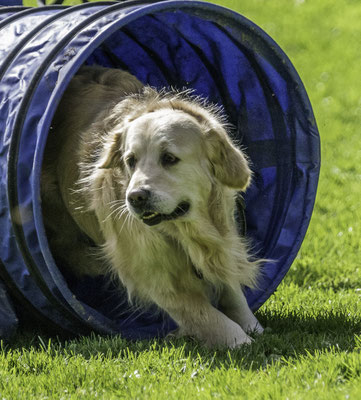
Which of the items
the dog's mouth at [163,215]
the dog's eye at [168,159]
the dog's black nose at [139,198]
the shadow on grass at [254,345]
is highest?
the dog's eye at [168,159]

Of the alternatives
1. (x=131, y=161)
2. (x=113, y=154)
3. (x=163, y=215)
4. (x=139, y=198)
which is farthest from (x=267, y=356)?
(x=113, y=154)

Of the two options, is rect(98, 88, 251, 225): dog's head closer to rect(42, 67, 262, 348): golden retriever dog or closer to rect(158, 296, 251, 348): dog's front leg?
rect(42, 67, 262, 348): golden retriever dog

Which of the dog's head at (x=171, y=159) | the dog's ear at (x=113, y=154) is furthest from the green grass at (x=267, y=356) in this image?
the dog's ear at (x=113, y=154)

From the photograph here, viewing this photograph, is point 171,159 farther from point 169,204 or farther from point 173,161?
point 169,204

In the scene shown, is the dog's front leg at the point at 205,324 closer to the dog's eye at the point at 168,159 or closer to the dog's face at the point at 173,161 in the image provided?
the dog's face at the point at 173,161

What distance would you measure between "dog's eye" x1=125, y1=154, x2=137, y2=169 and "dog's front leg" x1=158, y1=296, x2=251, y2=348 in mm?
799

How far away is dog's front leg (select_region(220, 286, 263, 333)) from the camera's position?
464 cm

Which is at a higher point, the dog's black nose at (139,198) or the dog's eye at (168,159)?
the dog's eye at (168,159)

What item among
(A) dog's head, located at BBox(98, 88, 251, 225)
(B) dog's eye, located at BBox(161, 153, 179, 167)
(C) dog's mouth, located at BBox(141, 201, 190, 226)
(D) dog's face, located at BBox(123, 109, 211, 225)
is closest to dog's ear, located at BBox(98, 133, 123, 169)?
(A) dog's head, located at BBox(98, 88, 251, 225)

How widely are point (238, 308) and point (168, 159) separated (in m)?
1.12

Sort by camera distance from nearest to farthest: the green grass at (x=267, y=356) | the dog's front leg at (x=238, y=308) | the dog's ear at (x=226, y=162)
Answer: the green grass at (x=267, y=356), the dog's ear at (x=226, y=162), the dog's front leg at (x=238, y=308)

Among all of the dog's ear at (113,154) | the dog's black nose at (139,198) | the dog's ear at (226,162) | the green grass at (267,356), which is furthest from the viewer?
the dog's ear at (113,154)

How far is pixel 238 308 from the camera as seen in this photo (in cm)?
470

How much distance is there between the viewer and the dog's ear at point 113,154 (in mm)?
4445
